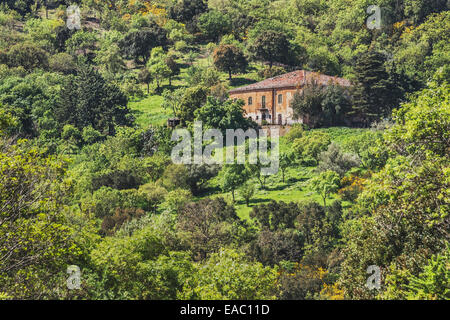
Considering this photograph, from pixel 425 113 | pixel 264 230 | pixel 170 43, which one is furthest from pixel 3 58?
pixel 425 113

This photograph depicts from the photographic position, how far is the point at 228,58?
68875 mm

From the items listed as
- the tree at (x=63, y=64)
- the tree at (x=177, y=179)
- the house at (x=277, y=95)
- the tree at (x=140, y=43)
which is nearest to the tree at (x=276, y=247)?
the tree at (x=177, y=179)

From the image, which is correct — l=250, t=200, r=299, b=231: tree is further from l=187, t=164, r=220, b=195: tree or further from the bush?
the bush

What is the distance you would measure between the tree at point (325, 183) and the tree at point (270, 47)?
1693 inches

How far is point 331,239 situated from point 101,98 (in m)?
39.5

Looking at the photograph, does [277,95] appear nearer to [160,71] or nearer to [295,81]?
[295,81]

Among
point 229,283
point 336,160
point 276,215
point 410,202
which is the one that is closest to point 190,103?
point 336,160

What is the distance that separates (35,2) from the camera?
10800 centimetres

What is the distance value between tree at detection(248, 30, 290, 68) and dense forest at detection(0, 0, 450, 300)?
0.37 meters

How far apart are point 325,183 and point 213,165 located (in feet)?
39.2

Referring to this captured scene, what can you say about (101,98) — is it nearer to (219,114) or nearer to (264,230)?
(219,114)

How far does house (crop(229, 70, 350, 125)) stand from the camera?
54625mm

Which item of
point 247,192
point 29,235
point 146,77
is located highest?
point 146,77

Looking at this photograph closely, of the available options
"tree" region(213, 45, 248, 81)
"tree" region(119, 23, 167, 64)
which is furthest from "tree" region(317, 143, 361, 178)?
"tree" region(119, 23, 167, 64)
